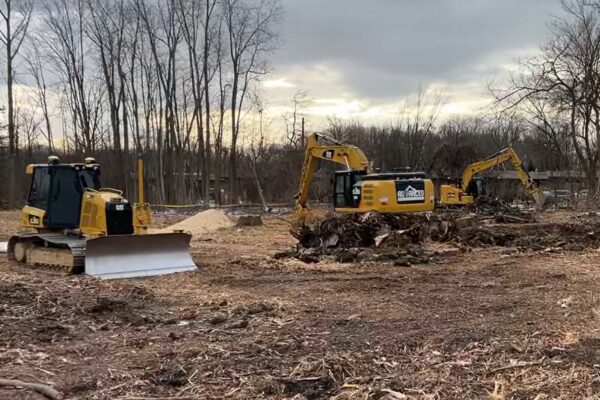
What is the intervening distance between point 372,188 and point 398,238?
1.71 m

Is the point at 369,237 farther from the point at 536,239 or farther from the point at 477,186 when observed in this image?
the point at 477,186

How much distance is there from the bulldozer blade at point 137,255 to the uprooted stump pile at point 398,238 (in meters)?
2.58

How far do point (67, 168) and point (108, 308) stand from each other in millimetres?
6080

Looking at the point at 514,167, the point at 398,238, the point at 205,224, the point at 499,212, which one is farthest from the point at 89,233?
the point at 514,167

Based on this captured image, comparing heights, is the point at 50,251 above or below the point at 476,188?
below

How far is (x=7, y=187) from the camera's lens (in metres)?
41.3

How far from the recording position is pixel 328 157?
64.1 feet

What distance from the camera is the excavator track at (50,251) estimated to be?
39.0 feet

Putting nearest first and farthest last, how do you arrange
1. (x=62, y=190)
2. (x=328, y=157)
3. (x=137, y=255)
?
(x=137, y=255)
(x=62, y=190)
(x=328, y=157)

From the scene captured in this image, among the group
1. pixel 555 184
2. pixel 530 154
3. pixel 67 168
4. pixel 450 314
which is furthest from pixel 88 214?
pixel 530 154

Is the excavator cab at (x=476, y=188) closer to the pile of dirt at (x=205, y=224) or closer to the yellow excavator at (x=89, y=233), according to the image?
the pile of dirt at (x=205, y=224)

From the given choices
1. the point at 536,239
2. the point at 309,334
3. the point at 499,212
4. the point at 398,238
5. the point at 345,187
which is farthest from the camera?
the point at 499,212

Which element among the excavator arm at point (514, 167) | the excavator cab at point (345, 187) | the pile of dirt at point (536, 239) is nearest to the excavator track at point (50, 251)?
the excavator cab at point (345, 187)

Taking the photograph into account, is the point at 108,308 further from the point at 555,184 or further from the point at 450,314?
the point at 555,184
